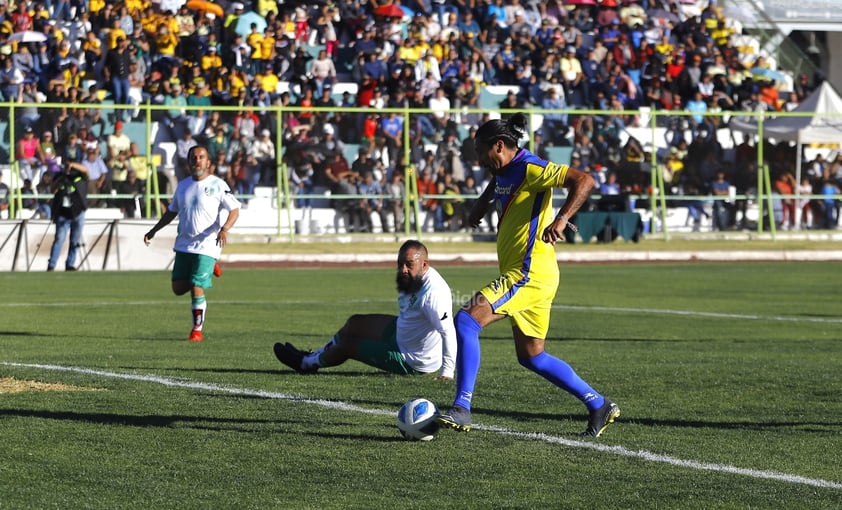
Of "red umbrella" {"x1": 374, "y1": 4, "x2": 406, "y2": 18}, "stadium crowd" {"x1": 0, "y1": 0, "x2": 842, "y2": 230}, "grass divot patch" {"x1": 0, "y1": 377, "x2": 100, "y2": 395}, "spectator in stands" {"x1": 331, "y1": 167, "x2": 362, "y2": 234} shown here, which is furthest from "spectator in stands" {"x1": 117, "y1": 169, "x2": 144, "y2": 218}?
"grass divot patch" {"x1": 0, "y1": 377, "x2": 100, "y2": 395}

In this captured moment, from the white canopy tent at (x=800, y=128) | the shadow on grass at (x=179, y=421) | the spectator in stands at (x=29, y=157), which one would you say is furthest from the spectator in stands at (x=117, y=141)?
the shadow on grass at (x=179, y=421)

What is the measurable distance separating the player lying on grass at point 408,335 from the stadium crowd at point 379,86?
64.8 ft

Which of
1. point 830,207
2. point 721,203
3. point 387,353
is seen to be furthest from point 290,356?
point 830,207

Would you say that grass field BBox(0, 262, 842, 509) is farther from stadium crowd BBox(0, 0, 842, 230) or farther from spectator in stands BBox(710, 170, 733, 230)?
spectator in stands BBox(710, 170, 733, 230)

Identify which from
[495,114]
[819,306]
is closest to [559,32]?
[495,114]

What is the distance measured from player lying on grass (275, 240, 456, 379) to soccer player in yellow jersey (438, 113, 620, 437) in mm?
1027

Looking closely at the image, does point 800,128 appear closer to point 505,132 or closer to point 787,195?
point 787,195

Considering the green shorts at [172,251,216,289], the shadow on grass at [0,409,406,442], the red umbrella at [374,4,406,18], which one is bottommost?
the shadow on grass at [0,409,406,442]

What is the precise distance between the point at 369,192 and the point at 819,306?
14.1 m

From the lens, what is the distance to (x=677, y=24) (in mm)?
42219

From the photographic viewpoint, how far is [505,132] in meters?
8.35

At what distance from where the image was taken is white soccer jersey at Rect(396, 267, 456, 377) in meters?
9.43

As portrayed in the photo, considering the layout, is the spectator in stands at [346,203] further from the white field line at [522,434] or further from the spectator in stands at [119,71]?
Answer: the white field line at [522,434]

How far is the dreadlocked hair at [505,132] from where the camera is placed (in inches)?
329
